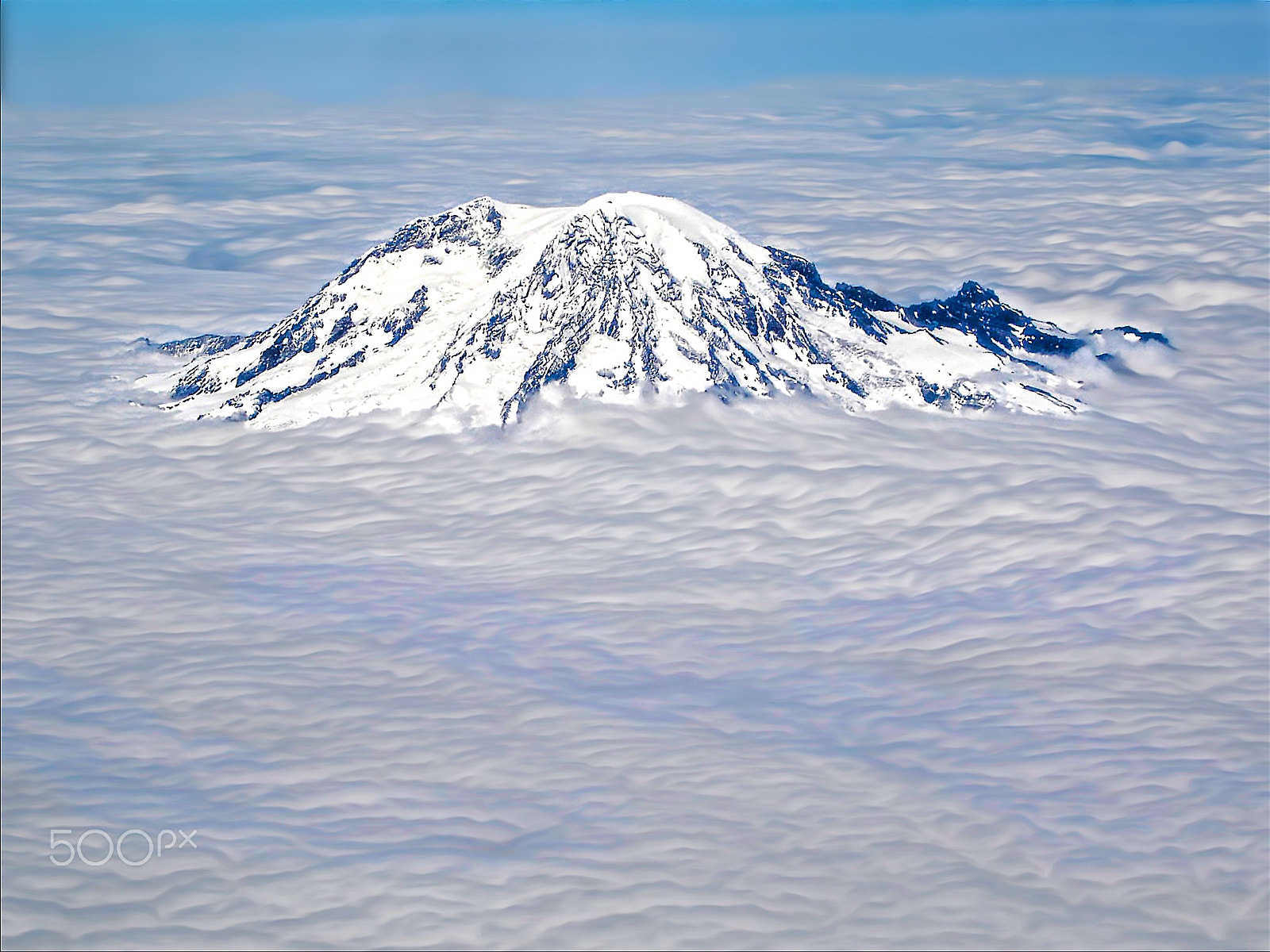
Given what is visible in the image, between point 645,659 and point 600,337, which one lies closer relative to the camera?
point 645,659

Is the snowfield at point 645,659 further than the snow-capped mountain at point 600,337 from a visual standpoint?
No

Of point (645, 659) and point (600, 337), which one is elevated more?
point (600, 337)

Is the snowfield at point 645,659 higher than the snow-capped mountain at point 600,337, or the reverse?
the snow-capped mountain at point 600,337

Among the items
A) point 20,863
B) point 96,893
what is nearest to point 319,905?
point 96,893

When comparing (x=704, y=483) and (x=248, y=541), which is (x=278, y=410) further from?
(x=704, y=483)
